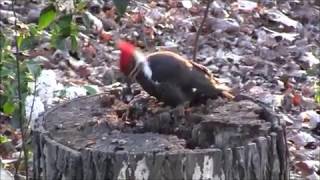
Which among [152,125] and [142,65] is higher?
[142,65]

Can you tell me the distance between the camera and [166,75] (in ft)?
8.71

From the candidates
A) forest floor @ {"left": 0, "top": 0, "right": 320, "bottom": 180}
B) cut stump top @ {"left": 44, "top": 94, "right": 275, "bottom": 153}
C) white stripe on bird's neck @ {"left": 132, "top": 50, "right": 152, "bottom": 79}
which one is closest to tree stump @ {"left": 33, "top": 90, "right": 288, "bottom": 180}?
cut stump top @ {"left": 44, "top": 94, "right": 275, "bottom": 153}

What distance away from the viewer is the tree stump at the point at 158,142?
2.37m

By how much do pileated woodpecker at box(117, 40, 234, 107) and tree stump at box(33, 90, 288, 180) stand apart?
2.1 inches

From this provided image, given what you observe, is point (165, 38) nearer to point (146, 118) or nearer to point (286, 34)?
point (286, 34)

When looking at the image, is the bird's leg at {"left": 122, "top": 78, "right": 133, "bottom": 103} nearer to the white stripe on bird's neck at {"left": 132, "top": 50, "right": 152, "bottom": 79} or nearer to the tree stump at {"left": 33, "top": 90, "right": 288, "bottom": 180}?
the tree stump at {"left": 33, "top": 90, "right": 288, "bottom": 180}

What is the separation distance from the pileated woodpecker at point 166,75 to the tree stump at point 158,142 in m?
0.05

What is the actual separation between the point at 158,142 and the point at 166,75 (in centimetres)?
23

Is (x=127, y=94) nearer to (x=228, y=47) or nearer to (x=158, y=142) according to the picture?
(x=158, y=142)

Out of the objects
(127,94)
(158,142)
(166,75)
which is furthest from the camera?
(127,94)

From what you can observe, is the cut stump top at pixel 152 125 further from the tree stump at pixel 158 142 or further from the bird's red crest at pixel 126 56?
the bird's red crest at pixel 126 56

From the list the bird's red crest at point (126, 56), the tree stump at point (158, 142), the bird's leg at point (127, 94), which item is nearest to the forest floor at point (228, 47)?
the bird's leg at point (127, 94)

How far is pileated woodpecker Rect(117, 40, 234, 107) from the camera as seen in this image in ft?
8.56

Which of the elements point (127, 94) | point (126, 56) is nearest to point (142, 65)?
point (126, 56)
